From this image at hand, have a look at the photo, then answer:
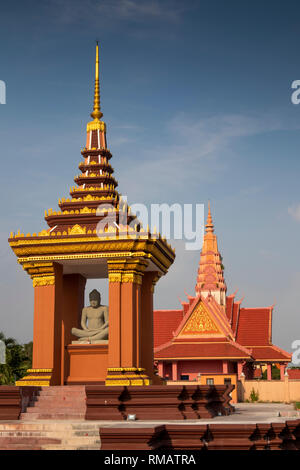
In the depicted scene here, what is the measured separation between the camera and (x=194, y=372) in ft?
133

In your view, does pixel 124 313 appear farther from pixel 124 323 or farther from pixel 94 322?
pixel 94 322

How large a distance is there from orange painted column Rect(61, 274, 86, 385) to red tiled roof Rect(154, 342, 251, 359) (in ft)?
75.9

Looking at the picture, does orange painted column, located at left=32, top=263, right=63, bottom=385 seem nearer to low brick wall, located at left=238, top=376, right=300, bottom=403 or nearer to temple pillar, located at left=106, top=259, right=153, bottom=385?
temple pillar, located at left=106, top=259, right=153, bottom=385

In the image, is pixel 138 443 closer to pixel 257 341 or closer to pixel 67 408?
pixel 67 408

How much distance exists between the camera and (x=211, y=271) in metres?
53.0

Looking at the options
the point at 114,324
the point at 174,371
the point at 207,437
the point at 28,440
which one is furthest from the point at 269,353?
the point at 28,440

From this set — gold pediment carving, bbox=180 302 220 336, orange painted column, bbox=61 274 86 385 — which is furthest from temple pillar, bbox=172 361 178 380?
orange painted column, bbox=61 274 86 385

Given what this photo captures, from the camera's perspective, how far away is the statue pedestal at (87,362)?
15.6m

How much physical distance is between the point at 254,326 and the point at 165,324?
20.6ft

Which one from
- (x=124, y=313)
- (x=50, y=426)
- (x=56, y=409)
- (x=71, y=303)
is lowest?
(x=50, y=426)

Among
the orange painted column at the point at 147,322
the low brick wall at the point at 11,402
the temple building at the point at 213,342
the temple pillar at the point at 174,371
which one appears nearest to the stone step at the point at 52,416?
the low brick wall at the point at 11,402

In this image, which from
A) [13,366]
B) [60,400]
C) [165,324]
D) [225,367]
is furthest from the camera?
[165,324]
